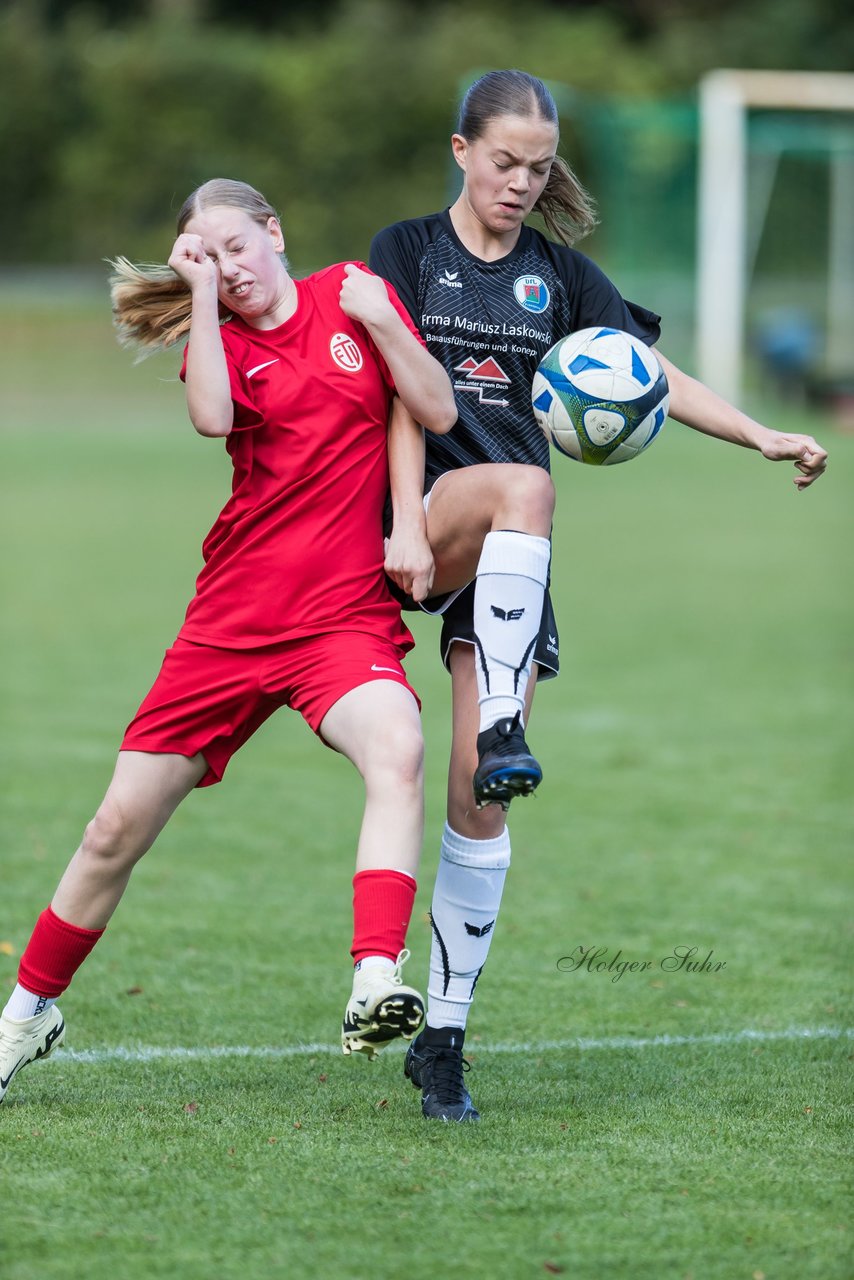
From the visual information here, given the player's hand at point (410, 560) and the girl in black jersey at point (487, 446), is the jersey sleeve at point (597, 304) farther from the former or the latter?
the player's hand at point (410, 560)

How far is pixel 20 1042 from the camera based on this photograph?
380 centimetres

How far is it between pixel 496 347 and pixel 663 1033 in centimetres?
181

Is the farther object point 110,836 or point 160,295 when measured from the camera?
point 160,295

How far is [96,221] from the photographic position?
3575 cm

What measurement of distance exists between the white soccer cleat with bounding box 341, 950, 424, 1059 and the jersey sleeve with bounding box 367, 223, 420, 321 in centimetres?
148

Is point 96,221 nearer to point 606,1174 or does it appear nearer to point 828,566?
point 828,566

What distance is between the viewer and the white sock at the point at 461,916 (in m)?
3.96

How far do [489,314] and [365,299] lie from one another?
0.35 meters

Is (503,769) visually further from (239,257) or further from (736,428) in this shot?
(239,257)

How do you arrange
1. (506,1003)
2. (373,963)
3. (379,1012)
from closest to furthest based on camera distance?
1. (379,1012)
2. (373,963)
3. (506,1003)

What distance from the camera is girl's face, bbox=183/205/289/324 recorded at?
3.70 m

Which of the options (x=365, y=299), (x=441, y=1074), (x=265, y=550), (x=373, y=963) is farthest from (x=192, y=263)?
(x=441, y=1074)

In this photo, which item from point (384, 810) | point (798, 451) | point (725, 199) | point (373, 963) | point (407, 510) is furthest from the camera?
point (725, 199)

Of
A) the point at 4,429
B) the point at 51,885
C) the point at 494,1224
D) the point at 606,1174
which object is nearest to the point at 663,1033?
the point at 606,1174
